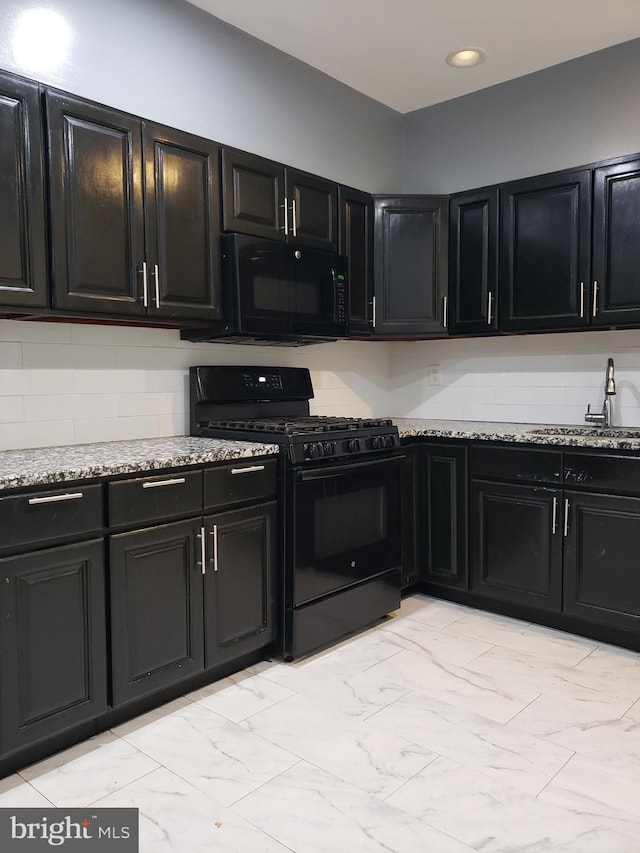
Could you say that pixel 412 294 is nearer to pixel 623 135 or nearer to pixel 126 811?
pixel 623 135

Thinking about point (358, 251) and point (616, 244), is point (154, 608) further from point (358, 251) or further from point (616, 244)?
point (616, 244)

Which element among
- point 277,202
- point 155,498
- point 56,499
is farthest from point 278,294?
point 56,499

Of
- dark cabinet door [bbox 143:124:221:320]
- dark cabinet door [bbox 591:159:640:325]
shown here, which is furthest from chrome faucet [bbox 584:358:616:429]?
dark cabinet door [bbox 143:124:221:320]

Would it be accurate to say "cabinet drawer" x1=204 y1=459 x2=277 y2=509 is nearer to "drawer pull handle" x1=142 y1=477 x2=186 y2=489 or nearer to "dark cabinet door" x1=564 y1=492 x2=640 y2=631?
"drawer pull handle" x1=142 y1=477 x2=186 y2=489

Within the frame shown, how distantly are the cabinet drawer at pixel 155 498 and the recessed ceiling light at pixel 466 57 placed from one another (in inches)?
96.7

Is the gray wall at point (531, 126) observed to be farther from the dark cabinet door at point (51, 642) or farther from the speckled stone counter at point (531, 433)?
the dark cabinet door at point (51, 642)

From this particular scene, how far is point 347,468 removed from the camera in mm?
2746

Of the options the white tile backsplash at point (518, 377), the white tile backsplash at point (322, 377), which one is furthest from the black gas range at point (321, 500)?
the white tile backsplash at point (518, 377)

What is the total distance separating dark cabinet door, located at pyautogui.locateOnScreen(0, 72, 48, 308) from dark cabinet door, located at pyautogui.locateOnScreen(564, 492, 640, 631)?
89.3 inches

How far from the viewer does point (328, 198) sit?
3188mm

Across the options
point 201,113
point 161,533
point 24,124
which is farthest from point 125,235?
point 161,533

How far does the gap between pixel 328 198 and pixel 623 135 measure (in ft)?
4.73

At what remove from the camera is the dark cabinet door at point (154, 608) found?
6.75 ft

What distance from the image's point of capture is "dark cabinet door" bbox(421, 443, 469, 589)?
3186 millimetres
